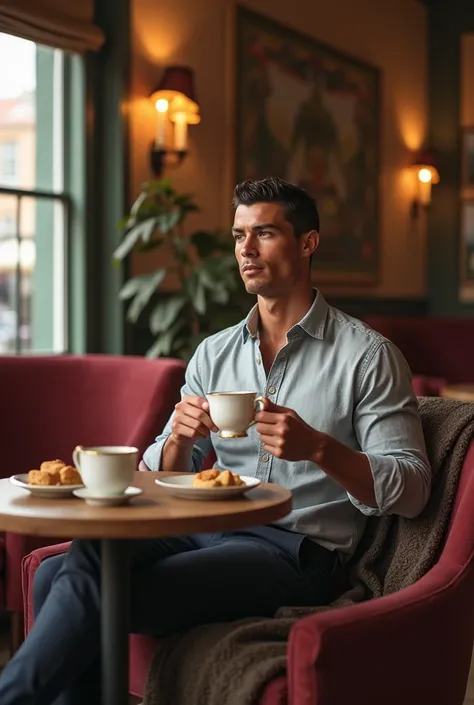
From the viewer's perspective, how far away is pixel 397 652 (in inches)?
75.7

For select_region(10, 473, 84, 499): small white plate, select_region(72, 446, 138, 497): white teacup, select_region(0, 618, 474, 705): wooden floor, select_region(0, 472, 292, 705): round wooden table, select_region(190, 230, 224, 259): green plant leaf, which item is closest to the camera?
select_region(0, 472, 292, 705): round wooden table

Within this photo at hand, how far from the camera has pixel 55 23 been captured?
4141 mm

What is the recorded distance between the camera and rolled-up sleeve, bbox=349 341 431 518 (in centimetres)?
215

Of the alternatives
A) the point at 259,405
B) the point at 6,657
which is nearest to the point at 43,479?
the point at 259,405

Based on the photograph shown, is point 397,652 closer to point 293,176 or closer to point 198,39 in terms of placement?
point 198,39

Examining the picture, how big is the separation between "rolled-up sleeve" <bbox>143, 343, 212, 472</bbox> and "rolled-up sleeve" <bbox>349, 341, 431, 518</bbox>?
41 cm

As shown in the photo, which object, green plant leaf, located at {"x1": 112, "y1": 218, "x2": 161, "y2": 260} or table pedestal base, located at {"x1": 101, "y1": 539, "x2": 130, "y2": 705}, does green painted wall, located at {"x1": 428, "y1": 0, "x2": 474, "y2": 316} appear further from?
table pedestal base, located at {"x1": 101, "y1": 539, "x2": 130, "y2": 705}

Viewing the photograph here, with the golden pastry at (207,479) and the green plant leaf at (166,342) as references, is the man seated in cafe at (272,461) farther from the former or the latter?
the green plant leaf at (166,342)

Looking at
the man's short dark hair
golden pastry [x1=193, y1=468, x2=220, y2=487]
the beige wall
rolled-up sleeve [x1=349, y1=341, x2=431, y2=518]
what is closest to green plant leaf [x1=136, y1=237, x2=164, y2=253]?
the beige wall

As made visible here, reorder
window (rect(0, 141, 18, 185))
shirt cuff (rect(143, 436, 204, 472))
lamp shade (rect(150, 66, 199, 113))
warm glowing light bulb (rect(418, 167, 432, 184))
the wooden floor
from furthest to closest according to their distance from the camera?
warm glowing light bulb (rect(418, 167, 432, 184)) < lamp shade (rect(150, 66, 199, 113)) < window (rect(0, 141, 18, 185)) < the wooden floor < shirt cuff (rect(143, 436, 204, 472))

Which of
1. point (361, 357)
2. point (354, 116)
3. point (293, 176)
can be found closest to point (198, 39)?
point (293, 176)

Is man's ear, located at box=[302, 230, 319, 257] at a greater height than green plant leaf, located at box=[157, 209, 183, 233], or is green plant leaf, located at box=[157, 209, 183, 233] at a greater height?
green plant leaf, located at box=[157, 209, 183, 233]

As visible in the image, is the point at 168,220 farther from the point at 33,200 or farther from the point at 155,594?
the point at 155,594

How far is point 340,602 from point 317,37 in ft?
15.5
